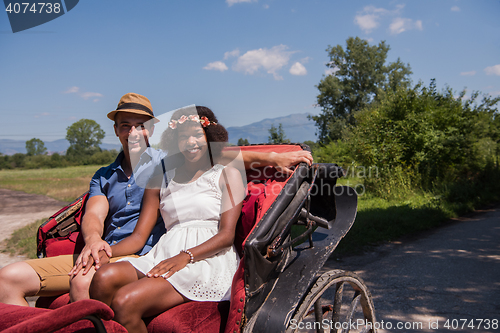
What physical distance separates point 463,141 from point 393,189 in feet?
9.86

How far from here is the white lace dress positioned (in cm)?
200

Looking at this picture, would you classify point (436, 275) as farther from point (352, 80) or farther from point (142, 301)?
point (352, 80)

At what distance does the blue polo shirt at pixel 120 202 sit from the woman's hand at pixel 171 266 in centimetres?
56

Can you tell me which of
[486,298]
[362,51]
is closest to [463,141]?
[486,298]

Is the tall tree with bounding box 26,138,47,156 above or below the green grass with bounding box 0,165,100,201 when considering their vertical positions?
above

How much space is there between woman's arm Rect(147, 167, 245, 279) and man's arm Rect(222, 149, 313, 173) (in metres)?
0.20

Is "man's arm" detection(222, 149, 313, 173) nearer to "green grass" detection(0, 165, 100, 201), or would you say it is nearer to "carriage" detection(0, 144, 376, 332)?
"carriage" detection(0, 144, 376, 332)

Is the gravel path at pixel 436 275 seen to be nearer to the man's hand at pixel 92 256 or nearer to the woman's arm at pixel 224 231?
the woman's arm at pixel 224 231

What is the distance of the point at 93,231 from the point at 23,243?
5.40 meters

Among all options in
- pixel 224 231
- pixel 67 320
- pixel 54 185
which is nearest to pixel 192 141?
pixel 224 231

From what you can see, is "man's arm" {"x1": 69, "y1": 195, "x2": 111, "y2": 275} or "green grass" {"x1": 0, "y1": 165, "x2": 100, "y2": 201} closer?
"man's arm" {"x1": 69, "y1": 195, "x2": 111, "y2": 275}

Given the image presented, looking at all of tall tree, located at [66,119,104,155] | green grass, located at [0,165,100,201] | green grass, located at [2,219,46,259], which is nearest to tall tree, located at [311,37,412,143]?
green grass, located at [0,165,100,201]

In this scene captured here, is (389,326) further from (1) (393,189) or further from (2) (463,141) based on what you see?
(2) (463,141)

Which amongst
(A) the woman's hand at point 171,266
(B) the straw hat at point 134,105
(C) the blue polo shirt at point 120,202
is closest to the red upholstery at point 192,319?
(A) the woman's hand at point 171,266
